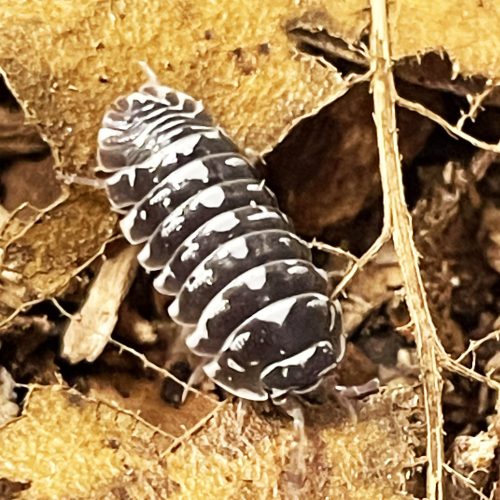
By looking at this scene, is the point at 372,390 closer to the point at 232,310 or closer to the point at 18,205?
the point at 232,310

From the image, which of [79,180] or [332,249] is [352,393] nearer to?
[332,249]

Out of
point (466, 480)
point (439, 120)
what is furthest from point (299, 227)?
point (466, 480)

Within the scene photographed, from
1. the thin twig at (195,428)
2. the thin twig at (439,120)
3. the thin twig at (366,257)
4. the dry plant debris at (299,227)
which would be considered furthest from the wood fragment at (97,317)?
the thin twig at (439,120)

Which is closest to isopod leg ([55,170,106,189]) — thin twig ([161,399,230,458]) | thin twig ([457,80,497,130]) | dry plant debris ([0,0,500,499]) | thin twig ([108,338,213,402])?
dry plant debris ([0,0,500,499])

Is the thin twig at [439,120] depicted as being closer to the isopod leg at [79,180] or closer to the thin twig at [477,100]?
the thin twig at [477,100]

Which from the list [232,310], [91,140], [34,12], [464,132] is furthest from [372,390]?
[34,12]

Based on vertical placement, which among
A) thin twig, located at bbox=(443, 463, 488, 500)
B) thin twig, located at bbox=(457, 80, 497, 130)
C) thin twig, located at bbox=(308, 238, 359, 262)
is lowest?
thin twig, located at bbox=(443, 463, 488, 500)

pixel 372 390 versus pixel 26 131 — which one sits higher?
pixel 26 131

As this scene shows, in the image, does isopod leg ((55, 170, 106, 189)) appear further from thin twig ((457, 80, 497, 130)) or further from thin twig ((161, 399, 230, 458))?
thin twig ((457, 80, 497, 130))
